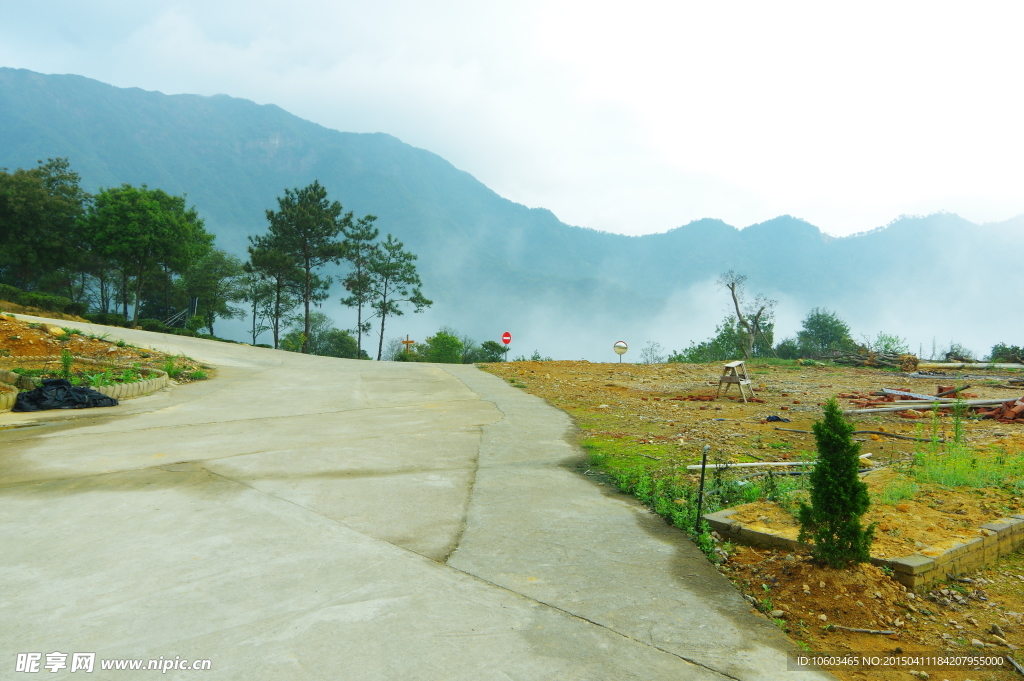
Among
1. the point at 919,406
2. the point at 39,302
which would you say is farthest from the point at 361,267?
the point at 919,406

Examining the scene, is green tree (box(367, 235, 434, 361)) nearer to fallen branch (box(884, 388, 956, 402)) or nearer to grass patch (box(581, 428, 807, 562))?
fallen branch (box(884, 388, 956, 402))

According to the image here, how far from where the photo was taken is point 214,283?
46.6 meters

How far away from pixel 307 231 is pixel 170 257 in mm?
9346

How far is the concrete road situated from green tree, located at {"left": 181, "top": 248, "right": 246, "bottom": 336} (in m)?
44.4

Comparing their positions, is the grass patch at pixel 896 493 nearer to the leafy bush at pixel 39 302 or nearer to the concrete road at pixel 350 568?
the concrete road at pixel 350 568

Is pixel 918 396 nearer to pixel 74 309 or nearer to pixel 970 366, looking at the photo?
pixel 970 366

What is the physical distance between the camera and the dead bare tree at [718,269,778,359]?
36.3 metres

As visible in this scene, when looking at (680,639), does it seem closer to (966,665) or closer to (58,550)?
(966,665)

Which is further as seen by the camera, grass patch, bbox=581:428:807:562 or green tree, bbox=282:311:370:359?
green tree, bbox=282:311:370:359

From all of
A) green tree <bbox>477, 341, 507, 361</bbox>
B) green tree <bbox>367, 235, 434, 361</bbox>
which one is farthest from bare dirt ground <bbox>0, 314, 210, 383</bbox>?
green tree <bbox>367, 235, 434, 361</bbox>

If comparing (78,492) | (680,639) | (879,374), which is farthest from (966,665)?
(879,374)

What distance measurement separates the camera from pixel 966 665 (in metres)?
2.53

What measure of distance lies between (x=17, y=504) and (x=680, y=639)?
476cm

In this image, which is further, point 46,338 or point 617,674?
point 46,338
